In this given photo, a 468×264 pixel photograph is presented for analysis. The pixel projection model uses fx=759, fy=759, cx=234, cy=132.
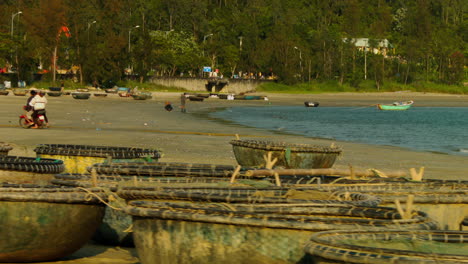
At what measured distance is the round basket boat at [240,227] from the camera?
21.7ft

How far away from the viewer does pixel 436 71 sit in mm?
162250

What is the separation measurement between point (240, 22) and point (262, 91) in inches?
1019

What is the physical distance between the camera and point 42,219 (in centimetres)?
793

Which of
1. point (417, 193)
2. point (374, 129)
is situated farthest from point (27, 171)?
point (374, 129)

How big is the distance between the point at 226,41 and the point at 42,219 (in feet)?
459

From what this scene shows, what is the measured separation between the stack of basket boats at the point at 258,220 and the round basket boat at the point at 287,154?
4743 millimetres

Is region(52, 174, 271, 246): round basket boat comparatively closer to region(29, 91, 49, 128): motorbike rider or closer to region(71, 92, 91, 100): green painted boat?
region(29, 91, 49, 128): motorbike rider

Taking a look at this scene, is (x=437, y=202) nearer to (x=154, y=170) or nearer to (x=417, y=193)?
(x=417, y=193)

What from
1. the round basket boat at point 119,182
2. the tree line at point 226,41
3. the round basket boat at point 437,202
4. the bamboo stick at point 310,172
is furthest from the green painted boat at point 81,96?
the round basket boat at point 437,202

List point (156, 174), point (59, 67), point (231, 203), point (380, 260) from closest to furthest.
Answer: point (380, 260) < point (231, 203) < point (156, 174) < point (59, 67)

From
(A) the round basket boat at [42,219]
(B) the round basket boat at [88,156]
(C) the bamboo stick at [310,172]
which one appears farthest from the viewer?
(B) the round basket boat at [88,156]

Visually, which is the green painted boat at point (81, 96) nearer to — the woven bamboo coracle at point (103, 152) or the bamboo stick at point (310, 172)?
the woven bamboo coracle at point (103, 152)

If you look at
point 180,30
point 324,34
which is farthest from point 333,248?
point 324,34

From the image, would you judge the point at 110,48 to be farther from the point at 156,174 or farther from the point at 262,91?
the point at 156,174
